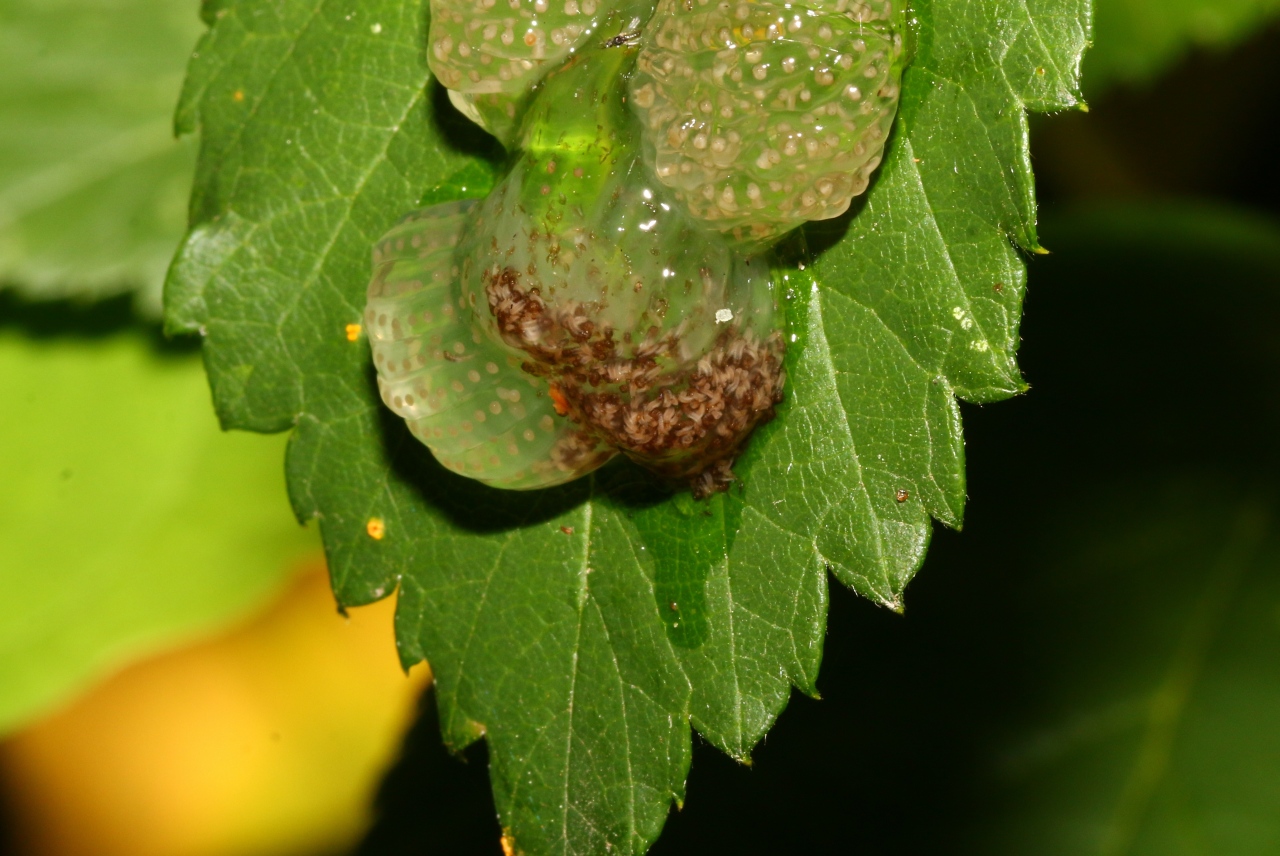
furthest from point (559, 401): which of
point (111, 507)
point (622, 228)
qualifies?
point (111, 507)

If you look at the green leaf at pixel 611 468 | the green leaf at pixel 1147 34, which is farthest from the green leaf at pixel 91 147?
the green leaf at pixel 1147 34

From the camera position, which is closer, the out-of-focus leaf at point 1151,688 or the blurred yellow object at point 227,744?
the out-of-focus leaf at point 1151,688

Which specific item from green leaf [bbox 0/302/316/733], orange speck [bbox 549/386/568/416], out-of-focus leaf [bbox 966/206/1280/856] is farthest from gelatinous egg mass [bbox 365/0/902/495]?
green leaf [bbox 0/302/316/733]

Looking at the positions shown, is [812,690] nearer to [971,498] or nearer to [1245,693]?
[971,498]

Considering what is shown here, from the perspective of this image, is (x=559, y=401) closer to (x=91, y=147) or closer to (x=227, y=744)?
(x=91, y=147)

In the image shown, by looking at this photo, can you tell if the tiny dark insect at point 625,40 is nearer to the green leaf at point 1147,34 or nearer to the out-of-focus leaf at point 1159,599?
the green leaf at point 1147,34

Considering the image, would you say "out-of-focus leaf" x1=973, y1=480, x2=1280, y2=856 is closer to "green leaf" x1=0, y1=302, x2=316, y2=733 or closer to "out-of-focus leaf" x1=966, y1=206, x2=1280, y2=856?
"out-of-focus leaf" x1=966, y1=206, x2=1280, y2=856
